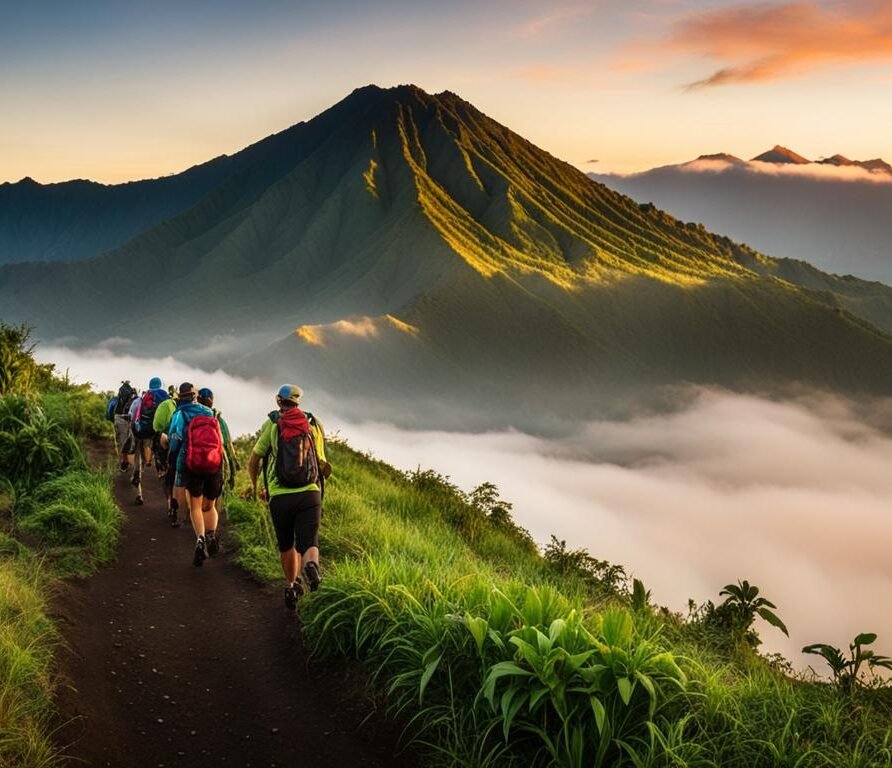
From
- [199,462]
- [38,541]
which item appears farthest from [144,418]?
[199,462]

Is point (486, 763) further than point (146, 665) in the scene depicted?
No

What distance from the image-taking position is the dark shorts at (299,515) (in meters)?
6.34

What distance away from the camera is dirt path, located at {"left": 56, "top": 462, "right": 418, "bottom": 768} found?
15.3 feet

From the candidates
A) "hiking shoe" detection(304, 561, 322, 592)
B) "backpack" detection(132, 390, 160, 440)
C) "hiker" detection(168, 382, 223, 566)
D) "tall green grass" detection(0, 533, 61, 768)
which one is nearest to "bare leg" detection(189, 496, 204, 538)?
"hiker" detection(168, 382, 223, 566)

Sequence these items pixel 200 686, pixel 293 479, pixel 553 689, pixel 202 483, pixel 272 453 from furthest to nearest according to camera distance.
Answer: pixel 202 483
pixel 272 453
pixel 293 479
pixel 200 686
pixel 553 689

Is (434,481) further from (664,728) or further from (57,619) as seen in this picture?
(664,728)

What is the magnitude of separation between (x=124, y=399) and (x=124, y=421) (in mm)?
441

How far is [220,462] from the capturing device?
808 cm

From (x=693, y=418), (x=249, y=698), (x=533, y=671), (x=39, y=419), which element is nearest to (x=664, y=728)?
(x=533, y=671)

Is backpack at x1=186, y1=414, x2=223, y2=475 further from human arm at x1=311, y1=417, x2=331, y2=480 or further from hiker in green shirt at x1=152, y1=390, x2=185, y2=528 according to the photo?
human arm at x1=311, y1=417, x2=331, y2=480

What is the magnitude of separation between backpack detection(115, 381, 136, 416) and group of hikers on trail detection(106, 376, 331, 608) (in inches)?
0.7

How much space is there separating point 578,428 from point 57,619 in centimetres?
Result: 18595

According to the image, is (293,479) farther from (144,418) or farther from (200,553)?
(144,418)

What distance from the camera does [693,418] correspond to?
643 feet
